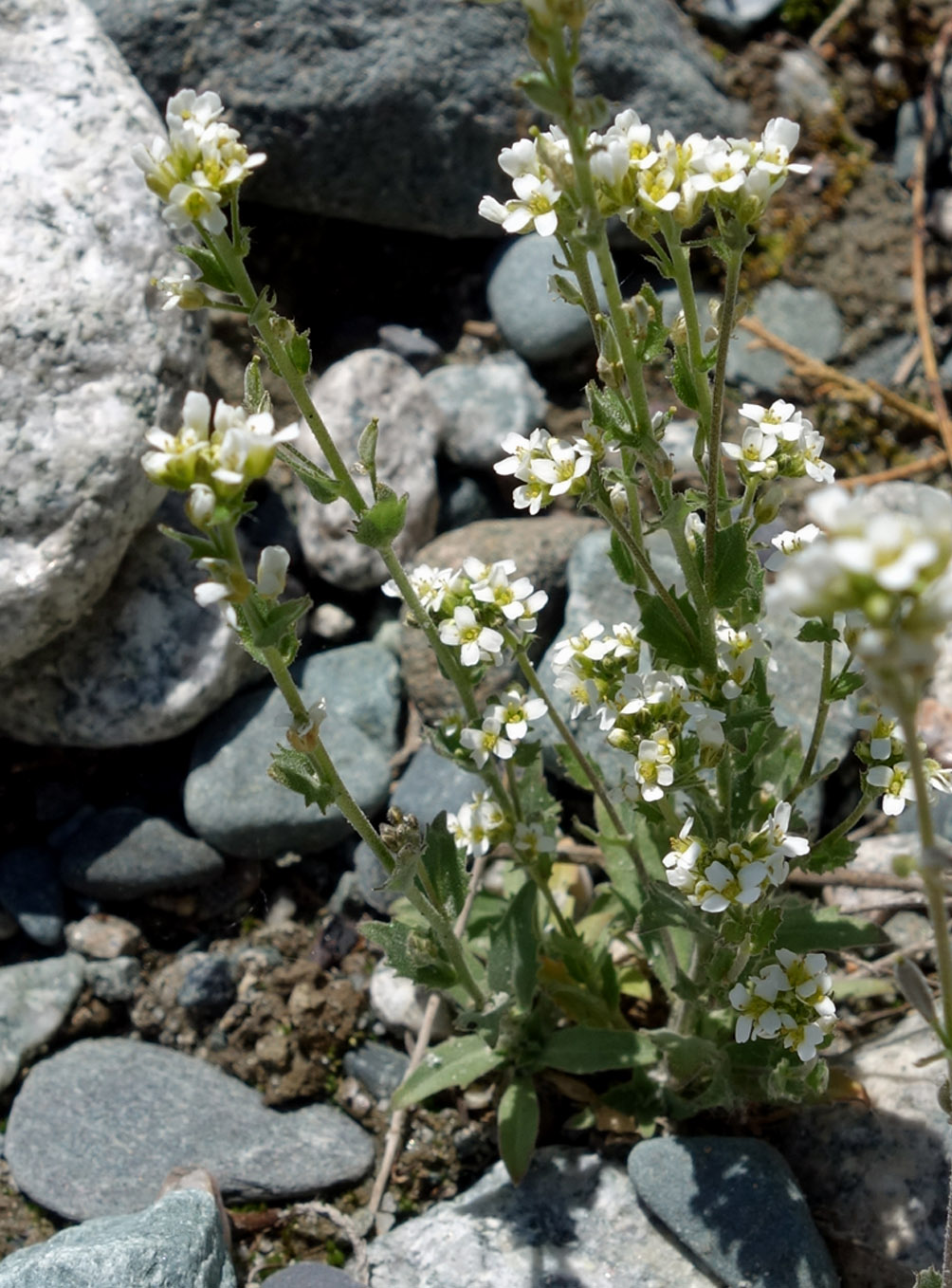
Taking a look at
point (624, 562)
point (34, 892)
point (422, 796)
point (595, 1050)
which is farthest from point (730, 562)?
point (34, 892)

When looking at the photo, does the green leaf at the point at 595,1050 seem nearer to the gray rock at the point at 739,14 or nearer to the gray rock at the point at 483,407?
the gray rock at the point at 483,407

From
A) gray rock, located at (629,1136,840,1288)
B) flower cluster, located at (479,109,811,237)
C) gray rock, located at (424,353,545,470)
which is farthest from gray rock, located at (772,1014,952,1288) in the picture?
gray rock, located at (424,353,545,470)

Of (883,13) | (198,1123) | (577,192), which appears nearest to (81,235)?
(577,192)

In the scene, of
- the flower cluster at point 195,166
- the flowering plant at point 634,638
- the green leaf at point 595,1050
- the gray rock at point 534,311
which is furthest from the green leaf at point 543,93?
the gray rock at point 534,311

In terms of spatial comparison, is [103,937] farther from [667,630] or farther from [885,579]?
[885,579]

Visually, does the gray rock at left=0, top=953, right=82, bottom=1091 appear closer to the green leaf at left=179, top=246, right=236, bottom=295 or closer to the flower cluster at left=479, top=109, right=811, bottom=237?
the green leaf at left=179, top=246, right=236, bottom=295

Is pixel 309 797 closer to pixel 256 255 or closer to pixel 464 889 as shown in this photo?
pixel 464 889
